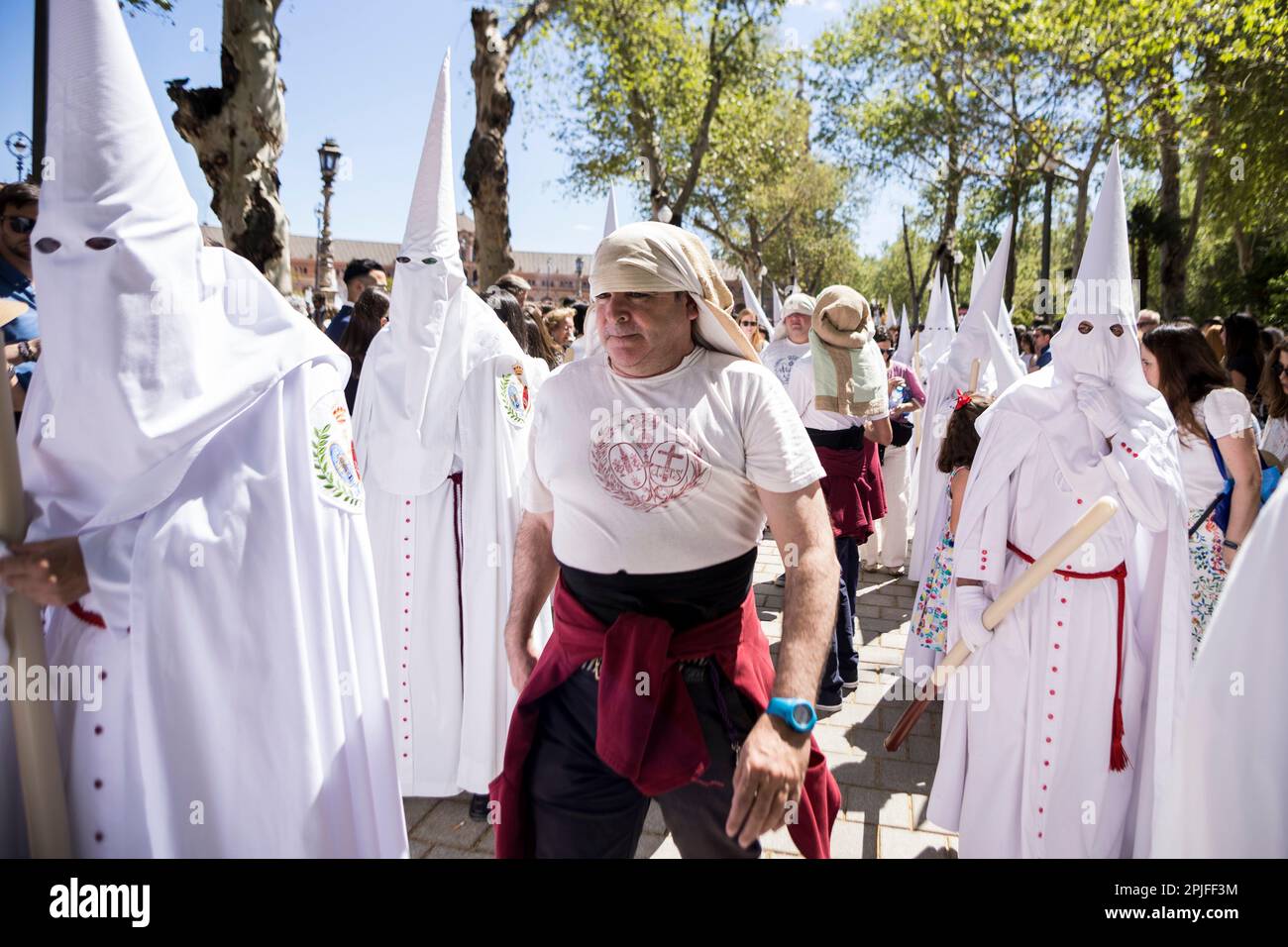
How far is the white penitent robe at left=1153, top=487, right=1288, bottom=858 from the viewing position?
149 centimetres

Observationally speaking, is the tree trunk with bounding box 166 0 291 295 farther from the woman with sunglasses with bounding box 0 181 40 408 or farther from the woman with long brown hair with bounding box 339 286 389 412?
the woman with sunglasses with bounding box 0 181 40 408

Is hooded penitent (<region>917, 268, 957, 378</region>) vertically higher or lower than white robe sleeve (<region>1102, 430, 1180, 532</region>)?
higher

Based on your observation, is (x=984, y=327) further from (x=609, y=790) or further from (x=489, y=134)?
(x=489, y=134)

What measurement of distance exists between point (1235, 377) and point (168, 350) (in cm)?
669

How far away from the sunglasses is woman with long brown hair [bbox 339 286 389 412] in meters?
1.66

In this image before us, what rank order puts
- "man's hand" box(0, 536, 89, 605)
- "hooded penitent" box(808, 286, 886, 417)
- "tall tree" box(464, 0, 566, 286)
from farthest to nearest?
"tall tree" box(464, 0, 566, 286) → "hooded penitent" box(808, 286, 886, 417) → "man's hand" box(0, 536, 89, 605)

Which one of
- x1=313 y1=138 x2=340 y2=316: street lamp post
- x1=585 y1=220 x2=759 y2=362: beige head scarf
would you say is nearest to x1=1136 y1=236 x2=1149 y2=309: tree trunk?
x1=313 y1=138 x2=340 y2=316: street lamp post

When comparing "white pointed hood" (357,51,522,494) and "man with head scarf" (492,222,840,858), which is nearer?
"man with head scarf" (492,222,840,858)

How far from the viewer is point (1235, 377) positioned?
5875mm

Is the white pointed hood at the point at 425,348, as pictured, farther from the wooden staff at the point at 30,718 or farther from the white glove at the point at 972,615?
the white glove at the point at 972,615

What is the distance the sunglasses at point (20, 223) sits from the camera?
3045 millimetres

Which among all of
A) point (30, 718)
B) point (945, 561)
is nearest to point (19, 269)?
point (30, 718)
